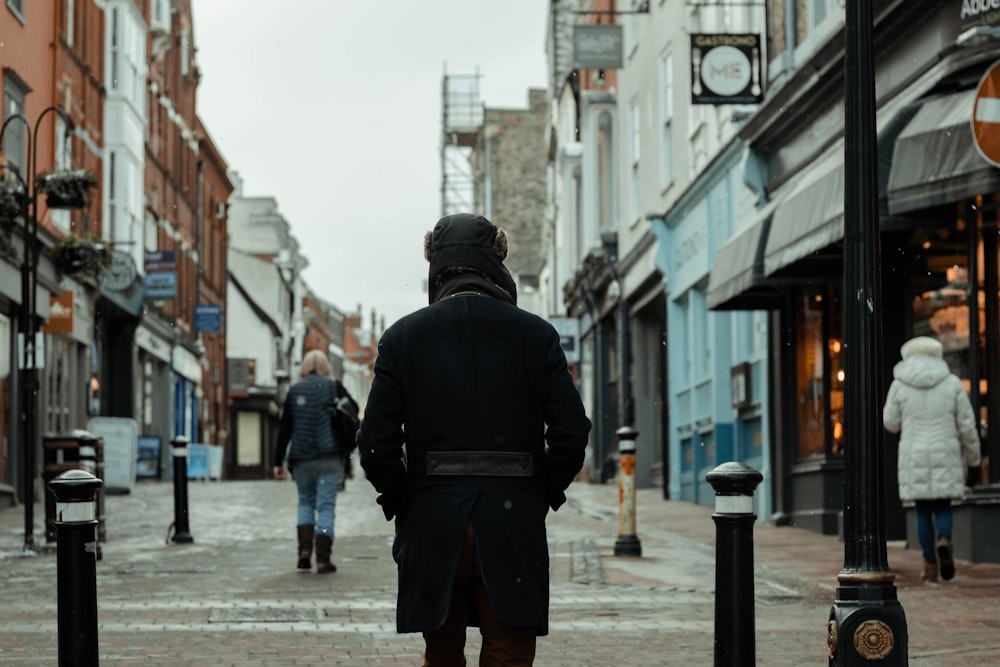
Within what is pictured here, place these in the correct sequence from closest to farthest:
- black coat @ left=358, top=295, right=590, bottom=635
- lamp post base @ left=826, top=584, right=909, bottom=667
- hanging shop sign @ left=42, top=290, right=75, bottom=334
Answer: black coat @ left=358, top=295, right=590, bottom=635, lamp post base @ left=826, top=584, right=909, bottom=667, hanging shop sign @ left=42, top=290, right=75, bottom=334

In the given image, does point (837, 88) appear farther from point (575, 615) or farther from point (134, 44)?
point (134, 44)

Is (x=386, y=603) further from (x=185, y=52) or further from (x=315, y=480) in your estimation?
(x=185, y=52)

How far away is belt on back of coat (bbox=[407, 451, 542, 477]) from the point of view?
4.77m

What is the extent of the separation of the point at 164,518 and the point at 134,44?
1894 centimetres

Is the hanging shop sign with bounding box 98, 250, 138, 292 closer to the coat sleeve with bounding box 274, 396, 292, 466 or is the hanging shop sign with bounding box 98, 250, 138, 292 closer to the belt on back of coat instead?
the coat sleeve with bounding box 274, 396, 292, 466

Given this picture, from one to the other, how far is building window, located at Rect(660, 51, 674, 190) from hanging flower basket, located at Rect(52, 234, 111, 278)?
8.73 metres

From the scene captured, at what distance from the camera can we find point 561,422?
4.86 metres

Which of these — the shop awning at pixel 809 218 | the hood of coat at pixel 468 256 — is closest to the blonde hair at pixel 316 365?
the shop awning at pixel 809 218

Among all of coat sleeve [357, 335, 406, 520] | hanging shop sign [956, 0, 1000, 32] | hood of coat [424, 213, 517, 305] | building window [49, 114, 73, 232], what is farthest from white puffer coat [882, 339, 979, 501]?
building window [49, 114, 73, 232]

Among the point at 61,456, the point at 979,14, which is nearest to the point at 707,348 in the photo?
the point at 61,456

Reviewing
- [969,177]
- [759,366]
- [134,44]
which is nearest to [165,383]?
[134,44]

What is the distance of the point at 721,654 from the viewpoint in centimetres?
596

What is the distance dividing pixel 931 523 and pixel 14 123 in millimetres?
17494

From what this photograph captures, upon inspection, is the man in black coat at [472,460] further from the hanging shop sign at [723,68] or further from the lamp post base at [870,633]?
the hanging shop sign at [723,68]
